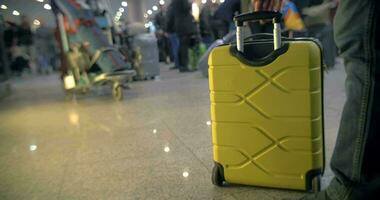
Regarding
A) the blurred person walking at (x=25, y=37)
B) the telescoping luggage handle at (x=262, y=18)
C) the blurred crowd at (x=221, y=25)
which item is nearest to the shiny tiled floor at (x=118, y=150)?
the telescoping luggage handle at (x=262, y=18)

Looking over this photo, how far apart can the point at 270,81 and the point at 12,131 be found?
2311 mm

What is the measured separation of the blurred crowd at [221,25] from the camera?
354 centimetres

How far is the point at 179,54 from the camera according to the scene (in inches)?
272

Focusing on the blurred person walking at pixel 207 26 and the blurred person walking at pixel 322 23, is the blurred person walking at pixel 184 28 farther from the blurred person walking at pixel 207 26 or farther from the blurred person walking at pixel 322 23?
the blurred person walking at pixel 322 23

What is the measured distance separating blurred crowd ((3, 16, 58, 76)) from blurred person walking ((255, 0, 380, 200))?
953cm

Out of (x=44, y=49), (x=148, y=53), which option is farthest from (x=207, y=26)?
(x=44, y=49)

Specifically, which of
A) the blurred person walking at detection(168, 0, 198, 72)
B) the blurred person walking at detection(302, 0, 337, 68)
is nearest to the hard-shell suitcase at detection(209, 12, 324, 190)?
the blurred person walking at detection(302, 0, 337, 68)

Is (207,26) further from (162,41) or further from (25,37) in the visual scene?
(25,37)

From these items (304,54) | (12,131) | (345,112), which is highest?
(304,54)

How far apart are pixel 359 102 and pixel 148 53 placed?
195 inches

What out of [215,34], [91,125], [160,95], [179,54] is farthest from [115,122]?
[215,34]

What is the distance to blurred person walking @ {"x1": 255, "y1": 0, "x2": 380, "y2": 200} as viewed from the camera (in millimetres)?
912

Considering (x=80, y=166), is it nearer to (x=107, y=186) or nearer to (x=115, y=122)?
(x=107, y=186)

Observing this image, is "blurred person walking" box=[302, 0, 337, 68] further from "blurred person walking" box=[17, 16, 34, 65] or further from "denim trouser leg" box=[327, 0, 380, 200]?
Answer: "blurred person walking" box=[17, 16, 34, 65]
